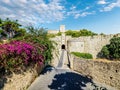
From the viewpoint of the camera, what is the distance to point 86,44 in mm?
31766

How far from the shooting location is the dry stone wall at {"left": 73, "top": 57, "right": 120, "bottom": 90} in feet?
38.8

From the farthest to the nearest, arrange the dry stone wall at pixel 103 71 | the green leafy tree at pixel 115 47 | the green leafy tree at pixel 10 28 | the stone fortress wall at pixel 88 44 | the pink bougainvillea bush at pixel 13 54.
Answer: the green leafy tree at pixel 10 28
the stone fortress wall at pixel 88 44
the green leafy tree at pixel 115 47
the dry stone wall at pixel 103 71
the pink bougainvillea bush at pixel 13 54

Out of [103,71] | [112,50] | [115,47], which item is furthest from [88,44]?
[103,71]

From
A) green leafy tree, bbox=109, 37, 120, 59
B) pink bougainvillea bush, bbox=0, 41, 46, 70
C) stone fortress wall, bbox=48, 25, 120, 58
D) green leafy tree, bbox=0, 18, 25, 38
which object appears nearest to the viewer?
pink bougainvillea bush, bbox=0, 41, 46, 70

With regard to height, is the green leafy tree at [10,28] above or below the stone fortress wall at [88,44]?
above

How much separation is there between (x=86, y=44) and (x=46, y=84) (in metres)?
21.8

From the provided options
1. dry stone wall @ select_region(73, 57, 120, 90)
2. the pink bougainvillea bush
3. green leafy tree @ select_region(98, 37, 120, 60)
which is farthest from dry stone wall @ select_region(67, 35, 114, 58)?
the pink bougainvillea bush

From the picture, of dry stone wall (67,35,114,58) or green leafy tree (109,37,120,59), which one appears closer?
green leafy tree (109,37,120,59)

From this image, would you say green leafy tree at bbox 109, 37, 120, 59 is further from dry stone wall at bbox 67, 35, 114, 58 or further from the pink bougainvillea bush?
the pink bougainvillea bush

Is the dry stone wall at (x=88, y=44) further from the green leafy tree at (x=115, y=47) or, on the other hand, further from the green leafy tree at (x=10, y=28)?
the green leafy tree at (x=10, y=28)

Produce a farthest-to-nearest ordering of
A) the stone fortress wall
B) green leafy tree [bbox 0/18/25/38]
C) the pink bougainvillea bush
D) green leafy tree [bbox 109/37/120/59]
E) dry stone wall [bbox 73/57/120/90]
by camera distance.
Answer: green leafy tree [bbox 0/18/25/38] < the stone fortress wall < green leafy tree [bbox 109/37/120/59] < dry stone wall [bbox 73/57/120/90] < the pink bougainvillea bush

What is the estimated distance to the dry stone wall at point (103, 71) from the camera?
11.8 m

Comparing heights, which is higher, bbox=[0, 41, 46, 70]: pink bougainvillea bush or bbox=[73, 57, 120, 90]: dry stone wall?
bbox=[0, 41, 46, 70]: pink bougainvillea bush

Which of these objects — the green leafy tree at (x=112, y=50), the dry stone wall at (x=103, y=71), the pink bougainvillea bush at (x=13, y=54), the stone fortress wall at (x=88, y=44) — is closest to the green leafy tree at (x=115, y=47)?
the green leafy tree at (x=112, y=50)
